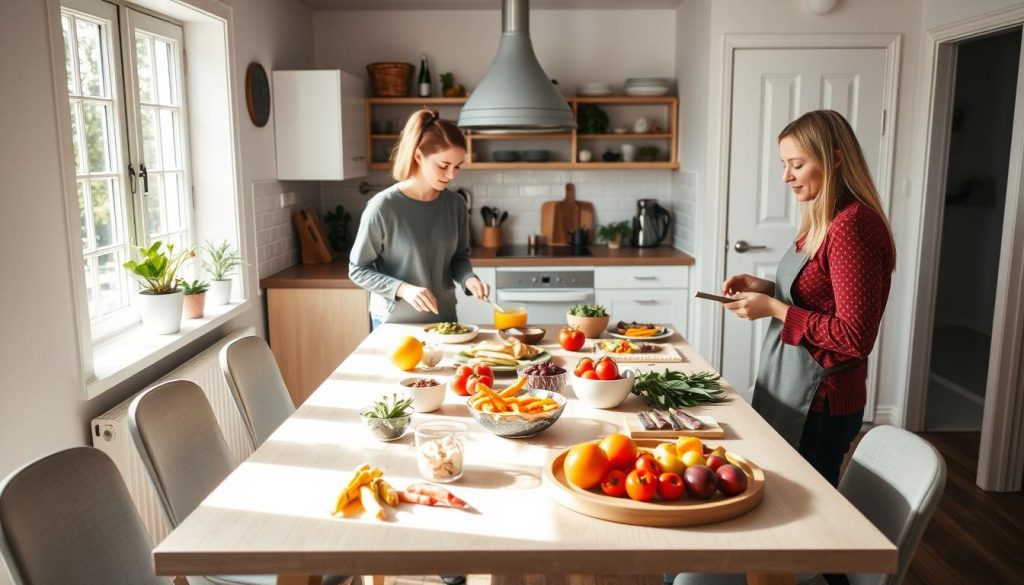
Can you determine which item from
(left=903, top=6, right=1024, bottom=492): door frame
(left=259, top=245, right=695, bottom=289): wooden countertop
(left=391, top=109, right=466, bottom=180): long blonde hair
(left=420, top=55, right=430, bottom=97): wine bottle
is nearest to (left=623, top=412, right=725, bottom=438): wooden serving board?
(left=391, top=109, right=466, bottom=180): long blonde hair

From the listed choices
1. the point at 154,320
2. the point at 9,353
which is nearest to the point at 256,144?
the point at 154,320

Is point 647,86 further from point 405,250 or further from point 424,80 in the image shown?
point 405,250

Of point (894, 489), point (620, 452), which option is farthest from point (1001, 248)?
point (620, 452)

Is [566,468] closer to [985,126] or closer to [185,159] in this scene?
[185,159]

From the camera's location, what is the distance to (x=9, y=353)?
224 centimetres

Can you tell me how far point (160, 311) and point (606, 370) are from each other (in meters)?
1.80

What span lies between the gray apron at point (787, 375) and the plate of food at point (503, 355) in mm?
660

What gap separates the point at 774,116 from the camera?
4.38 m

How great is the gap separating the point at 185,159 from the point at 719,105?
2661mm

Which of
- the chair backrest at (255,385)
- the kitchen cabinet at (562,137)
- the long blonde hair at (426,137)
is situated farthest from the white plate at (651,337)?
the kitchen cabinet at (562,137)

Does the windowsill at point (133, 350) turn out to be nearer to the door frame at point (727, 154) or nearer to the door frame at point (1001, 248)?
the door frame at point (727, 154)

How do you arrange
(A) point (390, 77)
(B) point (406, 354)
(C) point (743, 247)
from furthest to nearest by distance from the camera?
(A) point (390, 77) → (C) point (743, 247) → (B) point (406, 354)

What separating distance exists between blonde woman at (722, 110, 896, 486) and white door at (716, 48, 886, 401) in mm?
2142

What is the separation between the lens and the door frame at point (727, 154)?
4.29 metres
